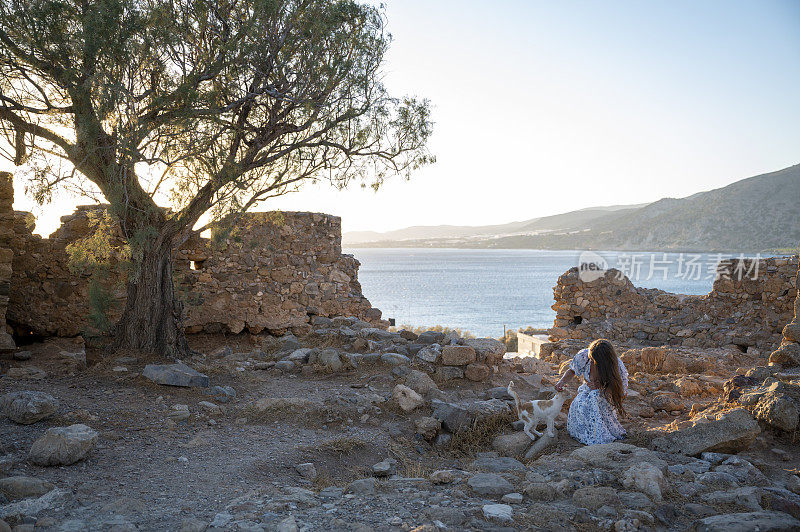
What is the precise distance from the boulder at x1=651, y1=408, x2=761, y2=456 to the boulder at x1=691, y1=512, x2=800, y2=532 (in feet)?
4.59

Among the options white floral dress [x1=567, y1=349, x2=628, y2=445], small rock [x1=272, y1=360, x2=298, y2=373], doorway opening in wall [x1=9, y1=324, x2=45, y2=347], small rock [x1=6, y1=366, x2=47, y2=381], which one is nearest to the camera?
white floral dress [x1=567, y1=349, x2=628, y2=445]

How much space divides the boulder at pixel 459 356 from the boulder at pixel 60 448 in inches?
183

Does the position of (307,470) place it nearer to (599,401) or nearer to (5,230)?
(599,401)

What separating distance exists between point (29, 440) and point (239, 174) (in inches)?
164

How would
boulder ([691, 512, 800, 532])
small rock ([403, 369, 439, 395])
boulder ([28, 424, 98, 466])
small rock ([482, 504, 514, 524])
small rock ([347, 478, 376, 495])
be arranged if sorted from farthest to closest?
1. small rock ([403, 369, 439, 395])
2. boulder ([28, 424, 98, 466])
3. small rock ([347, 478, 376, 495])
4. small rock ([482, 504, 514, 524])
5. boulder ([691, 512, 800, 532])

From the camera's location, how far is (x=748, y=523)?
11.6 ft

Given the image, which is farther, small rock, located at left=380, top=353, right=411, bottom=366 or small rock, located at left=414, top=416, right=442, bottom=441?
small rock, located at left=380, top=353, right=411, bottom=366

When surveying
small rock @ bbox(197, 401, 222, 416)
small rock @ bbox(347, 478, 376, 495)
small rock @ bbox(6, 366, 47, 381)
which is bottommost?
small rock @ bbox(197, 401, 222, 416)

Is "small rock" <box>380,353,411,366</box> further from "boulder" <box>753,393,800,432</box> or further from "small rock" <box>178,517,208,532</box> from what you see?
"small rock" <box>178,517,208,532</box>

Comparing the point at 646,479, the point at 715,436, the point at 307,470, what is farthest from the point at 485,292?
the point at 646,479

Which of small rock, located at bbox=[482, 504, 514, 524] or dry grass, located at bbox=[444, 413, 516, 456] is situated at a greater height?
small rock, located at bbox=[482, 504, 514, 524]

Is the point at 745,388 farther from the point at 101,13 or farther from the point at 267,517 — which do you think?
the point at 101,13

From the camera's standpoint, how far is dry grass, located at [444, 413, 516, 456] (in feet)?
19.6

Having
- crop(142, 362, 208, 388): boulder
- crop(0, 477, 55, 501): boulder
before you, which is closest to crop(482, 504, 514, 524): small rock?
crop(0, 477, 55, 501): boulder
